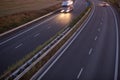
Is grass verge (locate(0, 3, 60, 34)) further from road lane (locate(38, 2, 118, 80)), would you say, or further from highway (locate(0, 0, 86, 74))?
road lane (locate(38, 2, 118, 80))

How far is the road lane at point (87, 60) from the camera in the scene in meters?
19.0

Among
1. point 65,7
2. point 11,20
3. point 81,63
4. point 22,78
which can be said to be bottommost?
point 65,7

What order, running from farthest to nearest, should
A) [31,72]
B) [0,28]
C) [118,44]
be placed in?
1. [0,28]
2. [118,44]
3. [31,72]

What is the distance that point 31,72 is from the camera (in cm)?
1850

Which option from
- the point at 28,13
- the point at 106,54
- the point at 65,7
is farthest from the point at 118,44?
the point at 65,7

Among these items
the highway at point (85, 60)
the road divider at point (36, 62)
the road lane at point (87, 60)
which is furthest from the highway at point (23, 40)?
the road lane at point (87, 60)

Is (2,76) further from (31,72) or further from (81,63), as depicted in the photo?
(81,63)

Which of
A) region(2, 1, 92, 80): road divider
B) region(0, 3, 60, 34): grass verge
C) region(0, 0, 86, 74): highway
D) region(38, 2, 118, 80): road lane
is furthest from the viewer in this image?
region(0, 3, 60, 34): grass verge

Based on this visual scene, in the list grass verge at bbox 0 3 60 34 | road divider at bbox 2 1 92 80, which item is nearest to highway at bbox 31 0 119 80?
road divider at bbox 2 1 92 80

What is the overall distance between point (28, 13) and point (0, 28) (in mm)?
13661

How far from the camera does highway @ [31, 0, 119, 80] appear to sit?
19.0 meters

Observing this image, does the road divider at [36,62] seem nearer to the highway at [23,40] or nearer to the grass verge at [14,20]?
the highway at [23,40]

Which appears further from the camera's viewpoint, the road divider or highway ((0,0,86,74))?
highway ((0,0,86,74))

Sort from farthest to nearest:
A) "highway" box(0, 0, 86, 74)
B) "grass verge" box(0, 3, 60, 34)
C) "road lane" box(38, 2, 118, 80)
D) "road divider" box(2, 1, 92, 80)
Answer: "grass verge" box(0, 3, 60, 34) → "highway" box(0, 0, 86, 74) → "road lane" box(38, 2, 118, 80) → "road divider" box(2, 1, 92, 80)
